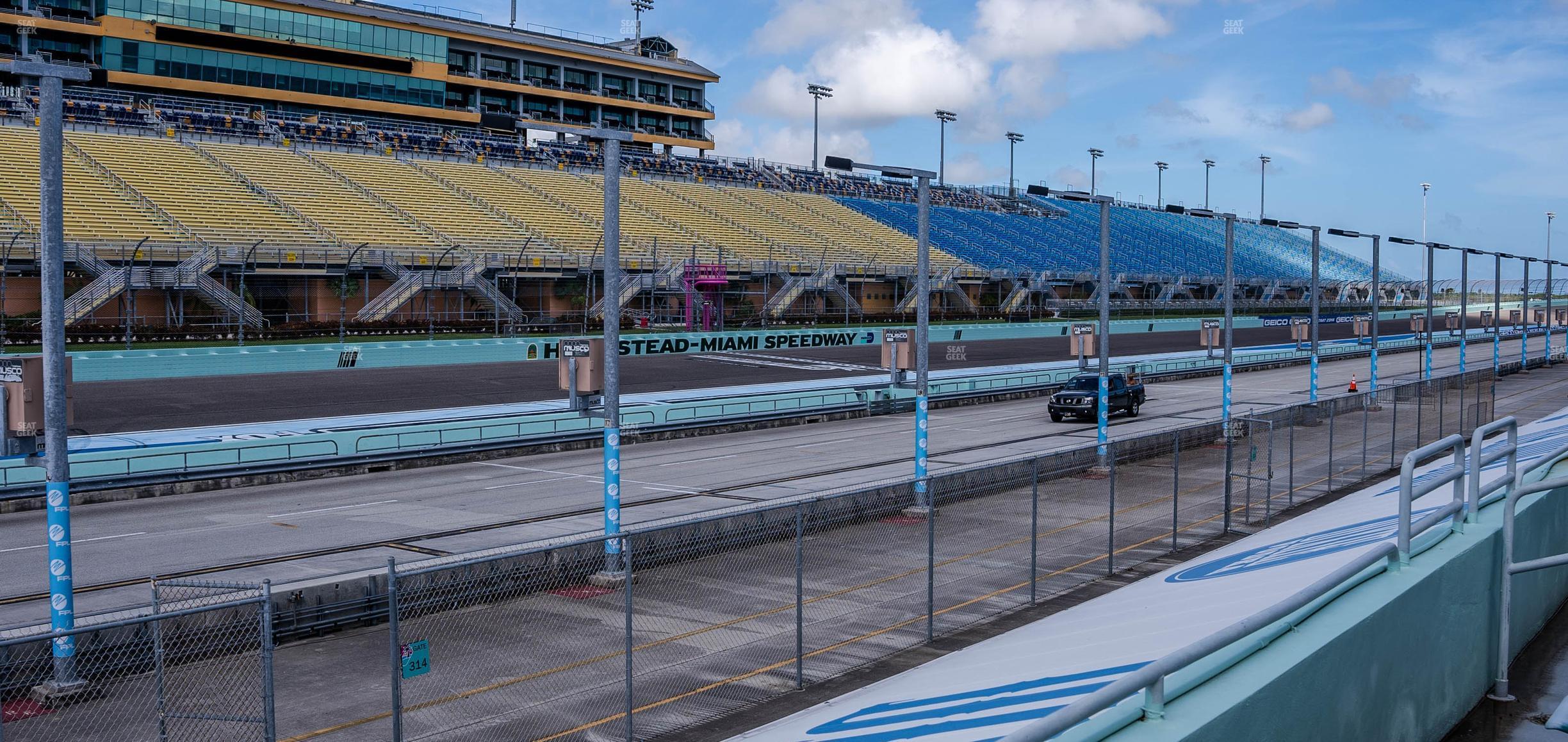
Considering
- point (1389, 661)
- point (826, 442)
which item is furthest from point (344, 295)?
point (1389, 661)

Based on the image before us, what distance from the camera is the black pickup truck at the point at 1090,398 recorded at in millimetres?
37938

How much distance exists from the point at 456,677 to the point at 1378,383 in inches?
2054

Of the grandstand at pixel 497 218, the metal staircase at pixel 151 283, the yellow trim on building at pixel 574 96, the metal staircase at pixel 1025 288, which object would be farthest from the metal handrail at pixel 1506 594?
the yellow trim on building at pixel 574 96

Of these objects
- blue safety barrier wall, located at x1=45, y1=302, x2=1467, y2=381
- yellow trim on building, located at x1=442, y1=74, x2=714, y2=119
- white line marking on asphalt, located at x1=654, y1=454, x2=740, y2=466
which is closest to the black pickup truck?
white line marking on asphalt, located at x1=654, y1=454, x2=740, y2=466

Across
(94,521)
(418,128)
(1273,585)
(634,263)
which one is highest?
(418,128)

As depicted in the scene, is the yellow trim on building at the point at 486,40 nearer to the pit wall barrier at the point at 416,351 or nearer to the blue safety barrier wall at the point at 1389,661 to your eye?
the pit wall barrier at the point at 416,351

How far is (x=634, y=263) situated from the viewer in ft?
220

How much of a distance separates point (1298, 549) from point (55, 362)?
11877 mm

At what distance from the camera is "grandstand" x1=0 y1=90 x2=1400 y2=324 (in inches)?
2212

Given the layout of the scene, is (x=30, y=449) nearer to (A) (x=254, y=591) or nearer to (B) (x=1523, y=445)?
(A) (x=254, y=591)

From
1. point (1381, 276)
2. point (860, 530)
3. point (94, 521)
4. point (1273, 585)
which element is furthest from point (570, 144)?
point (1381, 276)

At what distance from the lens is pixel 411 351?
4859 cm

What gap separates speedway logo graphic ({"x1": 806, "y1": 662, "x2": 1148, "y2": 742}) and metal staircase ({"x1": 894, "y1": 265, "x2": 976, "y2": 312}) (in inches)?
2752

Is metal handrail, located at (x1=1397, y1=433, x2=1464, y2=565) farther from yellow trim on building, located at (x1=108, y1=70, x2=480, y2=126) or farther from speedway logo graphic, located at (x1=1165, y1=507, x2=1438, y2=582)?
yellow trim on building, located at (x1=108, y1=70, x2=480, y2=126)
